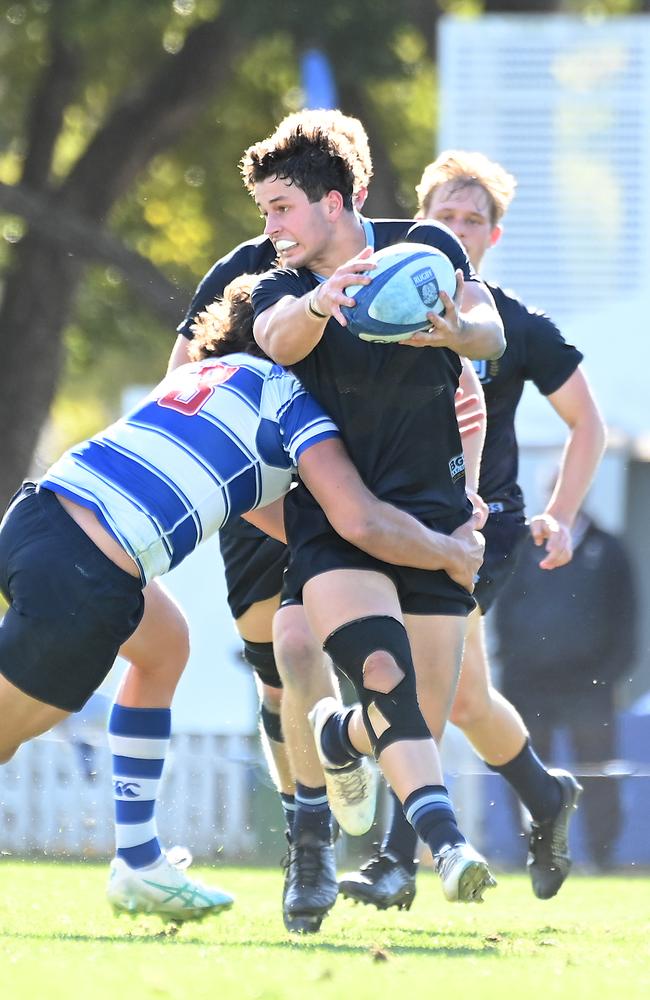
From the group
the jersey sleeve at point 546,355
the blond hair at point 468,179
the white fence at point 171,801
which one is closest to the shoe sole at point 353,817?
the jersey sleeve at point 546,355

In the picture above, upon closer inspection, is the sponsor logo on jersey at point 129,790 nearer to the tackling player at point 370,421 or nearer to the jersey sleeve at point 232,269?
the tackling player at point 370,421

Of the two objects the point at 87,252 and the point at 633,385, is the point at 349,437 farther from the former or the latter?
the point at 87,252

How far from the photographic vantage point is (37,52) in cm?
2064

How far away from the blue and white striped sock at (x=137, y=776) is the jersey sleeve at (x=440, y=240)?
1.60 metres

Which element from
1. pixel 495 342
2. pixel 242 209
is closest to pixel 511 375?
pixel 495 342

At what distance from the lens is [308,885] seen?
5.14 metres

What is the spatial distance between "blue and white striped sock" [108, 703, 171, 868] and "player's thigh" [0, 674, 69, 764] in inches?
24.5

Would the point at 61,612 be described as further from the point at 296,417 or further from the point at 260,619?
the point at 260,619

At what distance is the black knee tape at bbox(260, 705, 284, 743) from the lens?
5910 millimetres

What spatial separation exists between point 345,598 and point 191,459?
1.77 feet

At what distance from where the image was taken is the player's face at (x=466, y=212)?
603 cm

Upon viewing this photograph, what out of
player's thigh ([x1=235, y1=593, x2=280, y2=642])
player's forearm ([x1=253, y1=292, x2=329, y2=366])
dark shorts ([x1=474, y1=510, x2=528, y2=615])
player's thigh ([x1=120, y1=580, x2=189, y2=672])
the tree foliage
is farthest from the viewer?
the tree foliage

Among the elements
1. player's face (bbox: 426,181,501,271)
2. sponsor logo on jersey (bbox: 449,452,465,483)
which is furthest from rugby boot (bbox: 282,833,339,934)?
player's face (bbox: 426,181,501,271)

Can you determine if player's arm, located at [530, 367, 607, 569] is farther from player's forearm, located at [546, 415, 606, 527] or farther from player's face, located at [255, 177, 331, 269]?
player's face, located at [255, 177, 331, 269]
